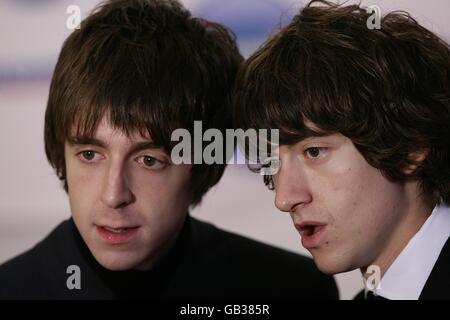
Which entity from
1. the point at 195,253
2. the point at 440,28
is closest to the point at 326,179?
the point at 195,253

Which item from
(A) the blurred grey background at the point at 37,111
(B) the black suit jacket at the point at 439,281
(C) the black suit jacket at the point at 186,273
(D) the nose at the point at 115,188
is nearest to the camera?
(B) the black suit jacket at the point at 439,281

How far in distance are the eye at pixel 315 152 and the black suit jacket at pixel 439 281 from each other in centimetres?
27

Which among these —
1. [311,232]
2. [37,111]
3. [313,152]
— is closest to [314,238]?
[311,232]

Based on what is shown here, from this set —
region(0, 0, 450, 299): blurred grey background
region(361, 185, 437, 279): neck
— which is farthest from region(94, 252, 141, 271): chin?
region(0, 0, 450, 299): blurred grey background

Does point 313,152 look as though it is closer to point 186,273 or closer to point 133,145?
point 133,145

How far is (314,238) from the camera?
1254 mm

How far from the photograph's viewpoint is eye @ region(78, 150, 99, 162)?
1.36 meters

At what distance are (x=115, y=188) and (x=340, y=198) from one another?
0.41 metres

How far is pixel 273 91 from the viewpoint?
1.28m

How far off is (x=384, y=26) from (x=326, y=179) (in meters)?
0.32

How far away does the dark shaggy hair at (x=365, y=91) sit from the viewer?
1.22m

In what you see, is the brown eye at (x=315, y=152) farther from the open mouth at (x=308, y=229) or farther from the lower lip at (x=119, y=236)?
the lower lip at (x=119, y=236)

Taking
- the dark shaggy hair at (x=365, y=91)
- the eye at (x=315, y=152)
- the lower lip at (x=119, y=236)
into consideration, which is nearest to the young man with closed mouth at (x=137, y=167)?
the lower lip at (x=119, y=236)
